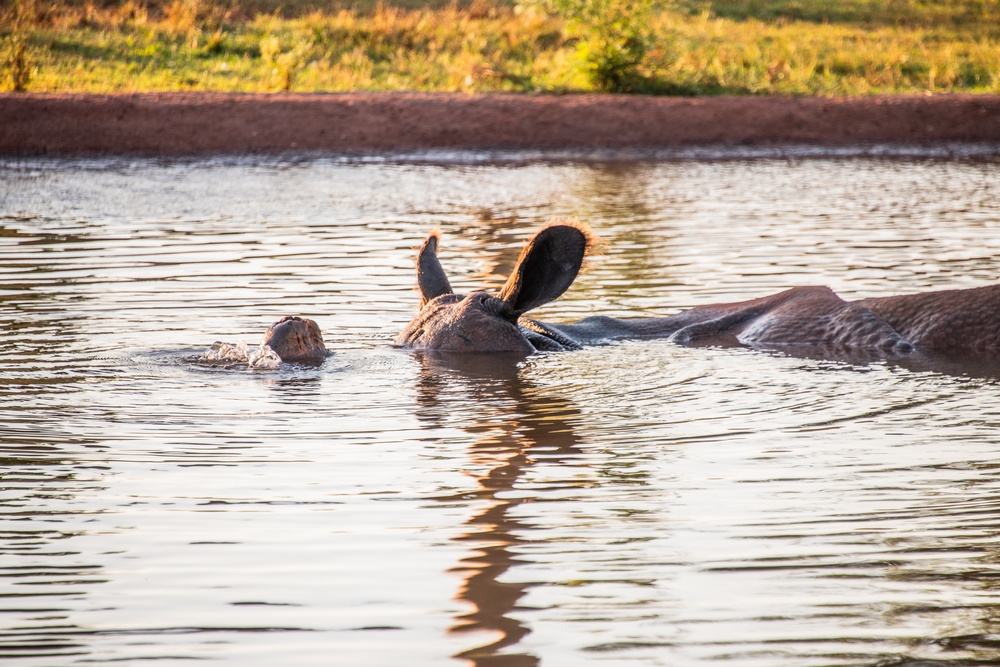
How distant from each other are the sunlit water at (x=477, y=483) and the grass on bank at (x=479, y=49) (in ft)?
50.9

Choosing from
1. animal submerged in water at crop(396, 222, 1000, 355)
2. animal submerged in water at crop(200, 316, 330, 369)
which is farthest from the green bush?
animal submerged in water at crop(200, 316, 330, 369)

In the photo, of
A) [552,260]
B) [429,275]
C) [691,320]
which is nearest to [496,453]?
[552,260]

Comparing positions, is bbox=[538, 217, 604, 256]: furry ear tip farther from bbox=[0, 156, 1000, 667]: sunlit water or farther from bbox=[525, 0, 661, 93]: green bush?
bbox=[525, 0, 661, 93]: green bush

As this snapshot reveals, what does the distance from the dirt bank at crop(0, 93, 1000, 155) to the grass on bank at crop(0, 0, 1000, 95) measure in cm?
244

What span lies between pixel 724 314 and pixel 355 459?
9.21ft

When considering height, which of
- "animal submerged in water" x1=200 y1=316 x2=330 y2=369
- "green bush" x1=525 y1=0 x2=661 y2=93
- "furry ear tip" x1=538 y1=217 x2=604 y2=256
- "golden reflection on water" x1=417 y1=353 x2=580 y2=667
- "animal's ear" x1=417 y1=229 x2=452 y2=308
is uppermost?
"green bush" x1=525 y1=0 x2=661 y2=93

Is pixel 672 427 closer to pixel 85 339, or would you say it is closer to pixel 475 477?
pixel 475 477

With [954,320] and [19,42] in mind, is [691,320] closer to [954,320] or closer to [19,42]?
[954,320]

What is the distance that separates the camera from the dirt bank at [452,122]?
2077 cm

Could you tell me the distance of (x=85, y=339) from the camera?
762 centimetres

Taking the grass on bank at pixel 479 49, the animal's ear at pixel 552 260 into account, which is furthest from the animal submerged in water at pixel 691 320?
the grass on bank at pixel 479 49

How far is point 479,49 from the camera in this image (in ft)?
102

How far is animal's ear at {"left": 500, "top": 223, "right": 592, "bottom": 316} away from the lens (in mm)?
6309

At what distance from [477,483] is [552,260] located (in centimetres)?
184
